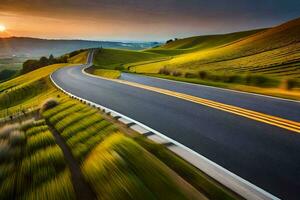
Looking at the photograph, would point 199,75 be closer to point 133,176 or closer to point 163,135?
point 163,135

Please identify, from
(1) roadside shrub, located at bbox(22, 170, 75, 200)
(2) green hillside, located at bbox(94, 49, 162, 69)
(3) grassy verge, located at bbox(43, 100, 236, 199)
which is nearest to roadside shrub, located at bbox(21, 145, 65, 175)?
(3) grassy verge, located at bbox(43, 100, 236, 199)

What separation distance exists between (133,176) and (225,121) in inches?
204

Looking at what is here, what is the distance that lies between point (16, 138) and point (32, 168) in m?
2.05

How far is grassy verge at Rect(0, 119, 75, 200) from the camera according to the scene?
12.1 feet

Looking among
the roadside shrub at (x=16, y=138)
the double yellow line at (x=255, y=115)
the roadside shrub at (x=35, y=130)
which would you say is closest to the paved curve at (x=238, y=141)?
the double yellow line at (x=255, y=115)

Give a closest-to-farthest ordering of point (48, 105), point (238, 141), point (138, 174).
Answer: point (138, 174) < point (238, 141) < point (48, 105)

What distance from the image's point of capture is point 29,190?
148 inches

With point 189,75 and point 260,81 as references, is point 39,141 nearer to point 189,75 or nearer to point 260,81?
point 260,81

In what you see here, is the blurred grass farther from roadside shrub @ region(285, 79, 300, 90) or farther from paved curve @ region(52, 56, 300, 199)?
roadside shrub @ region(285, 79, 300, 90)

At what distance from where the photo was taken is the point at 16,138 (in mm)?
6258

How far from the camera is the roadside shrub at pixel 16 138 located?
238 inches

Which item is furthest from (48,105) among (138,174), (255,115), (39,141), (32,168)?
(138,174)

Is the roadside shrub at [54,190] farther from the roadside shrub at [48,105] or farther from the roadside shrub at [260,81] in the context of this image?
the roadside shrub at [260,81]

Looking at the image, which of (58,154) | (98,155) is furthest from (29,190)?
(58,154)
